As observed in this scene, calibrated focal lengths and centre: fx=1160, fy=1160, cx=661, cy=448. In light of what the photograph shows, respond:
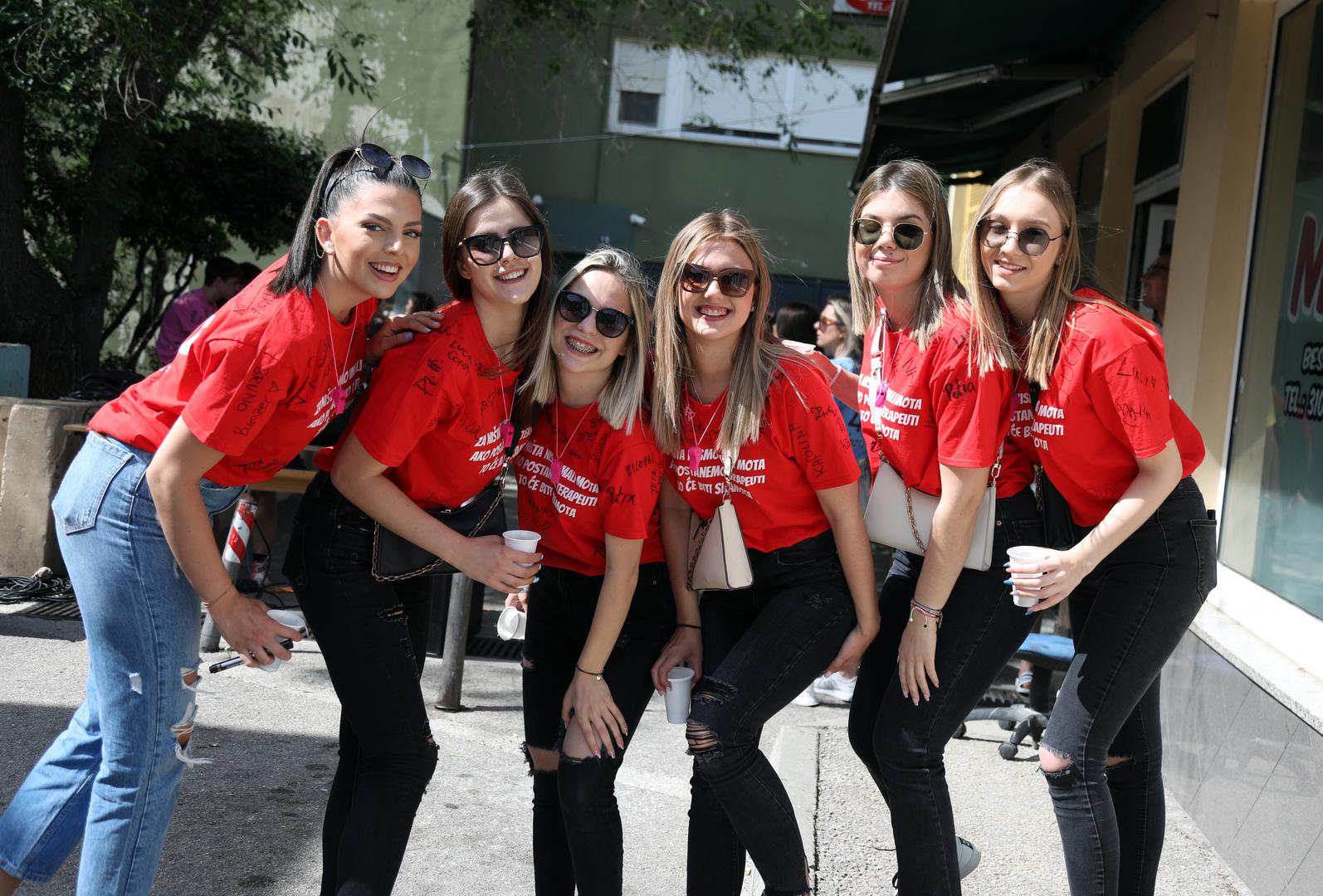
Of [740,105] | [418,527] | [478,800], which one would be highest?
[740,105]

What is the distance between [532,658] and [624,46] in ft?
60.6

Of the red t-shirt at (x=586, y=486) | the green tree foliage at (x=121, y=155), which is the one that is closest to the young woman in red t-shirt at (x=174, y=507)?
the red t-shirt at (x=586, y=486)

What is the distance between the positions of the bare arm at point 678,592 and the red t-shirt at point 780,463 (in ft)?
0.26

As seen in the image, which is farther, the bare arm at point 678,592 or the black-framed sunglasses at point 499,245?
the bare arm at point 678,592

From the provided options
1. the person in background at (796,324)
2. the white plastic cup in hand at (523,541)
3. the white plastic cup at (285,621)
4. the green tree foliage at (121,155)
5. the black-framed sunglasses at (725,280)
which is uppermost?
the green tree foliage at (121,155)

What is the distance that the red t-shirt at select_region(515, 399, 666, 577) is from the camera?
2809 millimetres

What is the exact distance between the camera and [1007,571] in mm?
2842

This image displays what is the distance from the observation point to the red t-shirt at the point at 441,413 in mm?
2609

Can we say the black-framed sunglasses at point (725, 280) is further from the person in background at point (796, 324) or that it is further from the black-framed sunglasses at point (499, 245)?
the person in background at point (796, 324)

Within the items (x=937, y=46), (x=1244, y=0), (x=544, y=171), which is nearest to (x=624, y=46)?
(x=544, y=171)

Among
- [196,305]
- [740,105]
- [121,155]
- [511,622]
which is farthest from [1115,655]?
[740,105]

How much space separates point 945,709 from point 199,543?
173 cm

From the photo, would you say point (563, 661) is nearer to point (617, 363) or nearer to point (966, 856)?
point (617, 363)

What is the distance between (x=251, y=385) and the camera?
7.73ft
